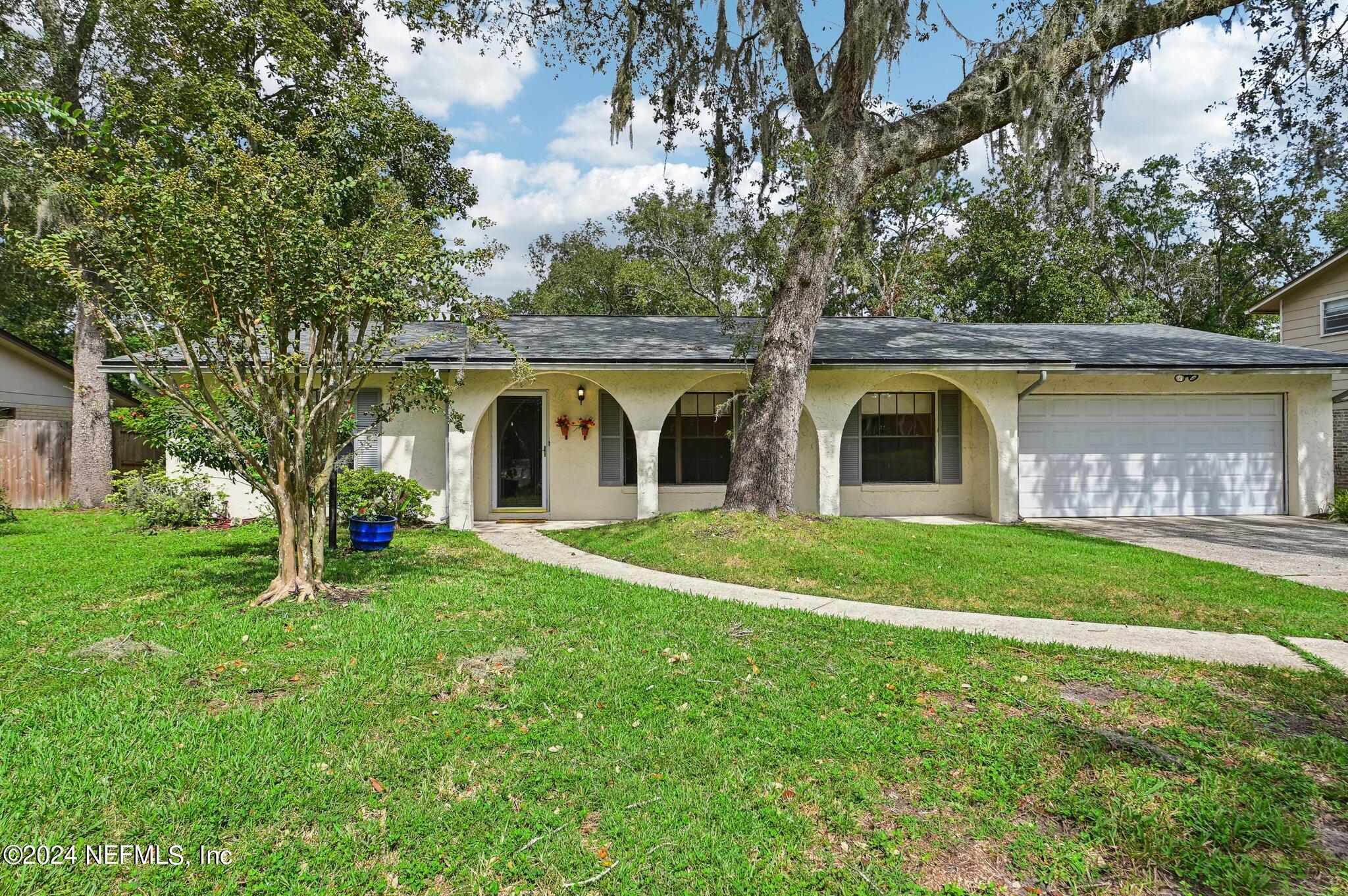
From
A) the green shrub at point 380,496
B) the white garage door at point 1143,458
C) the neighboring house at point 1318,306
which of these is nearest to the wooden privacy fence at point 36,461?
the green shrub at point 380,496

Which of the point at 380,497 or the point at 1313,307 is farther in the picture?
the point at 1313,307

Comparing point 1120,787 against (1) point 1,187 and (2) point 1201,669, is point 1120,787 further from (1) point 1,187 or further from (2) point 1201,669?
(1) point 1,187

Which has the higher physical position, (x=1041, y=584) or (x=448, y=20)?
(x=448, y=20)

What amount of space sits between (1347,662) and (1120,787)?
2.89 metres

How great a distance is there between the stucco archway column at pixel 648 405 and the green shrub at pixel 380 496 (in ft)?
10.5

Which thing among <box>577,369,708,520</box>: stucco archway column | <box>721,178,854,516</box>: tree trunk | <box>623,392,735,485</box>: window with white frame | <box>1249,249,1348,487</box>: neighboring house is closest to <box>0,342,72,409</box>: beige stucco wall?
Answer: <box>577,369,708,520</box>: stucco archway column

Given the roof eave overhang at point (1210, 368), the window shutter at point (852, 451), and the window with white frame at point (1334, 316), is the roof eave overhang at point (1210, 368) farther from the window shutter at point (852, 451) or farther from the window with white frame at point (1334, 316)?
the window with white frame at point (1334, 316)

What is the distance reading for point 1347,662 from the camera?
4.39 m

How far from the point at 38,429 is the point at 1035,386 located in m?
18.2

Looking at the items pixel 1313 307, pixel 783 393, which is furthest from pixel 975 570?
pixel 1313 307

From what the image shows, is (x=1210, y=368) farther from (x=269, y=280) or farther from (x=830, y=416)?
(x=269, y=280)

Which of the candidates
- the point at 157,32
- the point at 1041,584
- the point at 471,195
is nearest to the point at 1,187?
the point at 157,32

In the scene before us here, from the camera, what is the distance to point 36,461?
13383mm

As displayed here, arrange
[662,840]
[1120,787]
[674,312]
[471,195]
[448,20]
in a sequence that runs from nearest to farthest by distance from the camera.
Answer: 1. [662,840]
2. [1120,787]
3. [448,20]
4. [471,195]
5. [674,312]
